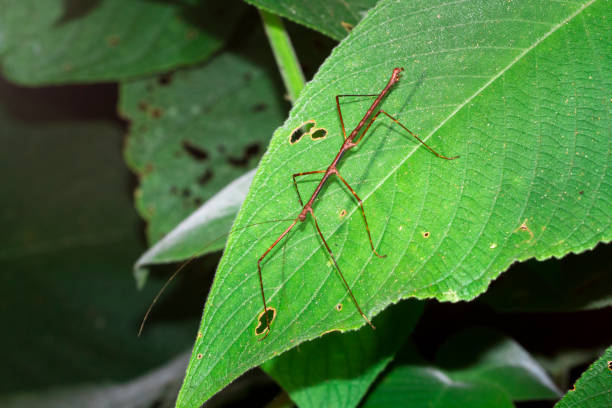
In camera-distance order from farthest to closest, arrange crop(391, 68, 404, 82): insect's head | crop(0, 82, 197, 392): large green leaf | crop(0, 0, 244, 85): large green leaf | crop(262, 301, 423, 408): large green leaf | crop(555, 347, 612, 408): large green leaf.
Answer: crop(0, 82, 197, 392): large green leaf
crop(0, 0, 244, 85): large green leaf
crop(262, 301, 423, 408): large green leaf
crop(391, 68, 404, 82): insect's head
crop(555, 347, 612, 408): large green leaf

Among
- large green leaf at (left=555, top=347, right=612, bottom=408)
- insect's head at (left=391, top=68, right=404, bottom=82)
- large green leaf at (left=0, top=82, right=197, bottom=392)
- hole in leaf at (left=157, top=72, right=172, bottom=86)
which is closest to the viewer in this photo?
large green leaf at (left=555, top=347, right=612, bottom=408)

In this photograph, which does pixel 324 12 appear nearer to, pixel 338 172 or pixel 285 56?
pixel 285 56

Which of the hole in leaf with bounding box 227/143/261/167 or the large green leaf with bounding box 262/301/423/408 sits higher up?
the large green leaf with bounding box 262/301/423/408

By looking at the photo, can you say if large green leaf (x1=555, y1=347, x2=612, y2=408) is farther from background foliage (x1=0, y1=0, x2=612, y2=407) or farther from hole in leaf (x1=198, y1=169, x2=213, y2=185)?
hole in leaf (x1=198, y1=169, x2=213, y2=185)

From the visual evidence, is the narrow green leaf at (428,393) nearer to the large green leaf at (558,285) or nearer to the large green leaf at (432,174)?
the large green leaf at (558,285)

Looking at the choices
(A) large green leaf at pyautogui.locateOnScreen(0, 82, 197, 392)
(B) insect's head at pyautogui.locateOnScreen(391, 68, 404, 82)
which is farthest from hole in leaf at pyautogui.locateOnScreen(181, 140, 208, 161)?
(B) insect's head at pyautogui.locateOnScreen(391, 68, 404, 82)

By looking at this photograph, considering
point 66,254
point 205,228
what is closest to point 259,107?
point 205,228

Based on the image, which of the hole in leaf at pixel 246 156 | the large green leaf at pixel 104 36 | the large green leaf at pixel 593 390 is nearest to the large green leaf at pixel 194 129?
the hole in leaf at pixel 246 156

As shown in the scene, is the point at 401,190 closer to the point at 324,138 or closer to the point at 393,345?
the point at 324,138

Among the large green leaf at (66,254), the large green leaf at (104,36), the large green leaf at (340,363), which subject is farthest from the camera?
the large green leaf at (66,254)
